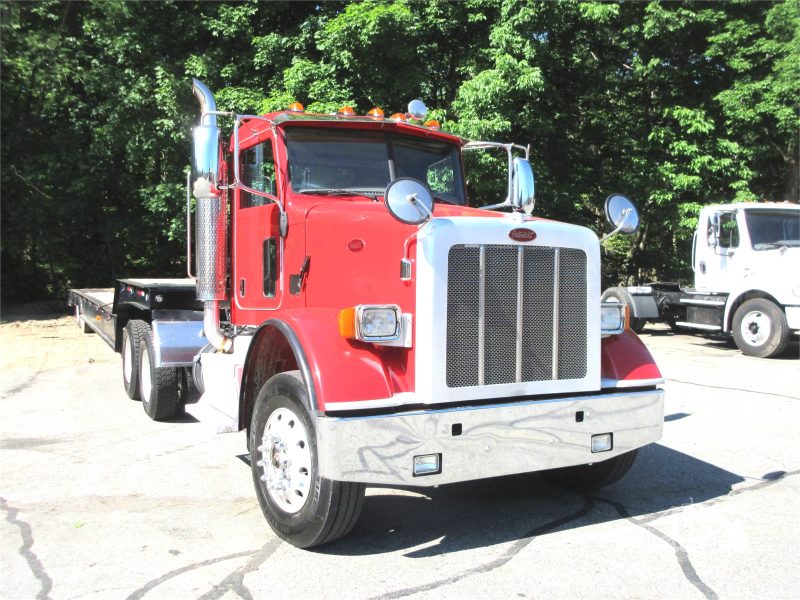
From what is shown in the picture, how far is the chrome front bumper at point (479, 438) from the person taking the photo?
357cm

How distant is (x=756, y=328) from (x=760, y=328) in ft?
0.34

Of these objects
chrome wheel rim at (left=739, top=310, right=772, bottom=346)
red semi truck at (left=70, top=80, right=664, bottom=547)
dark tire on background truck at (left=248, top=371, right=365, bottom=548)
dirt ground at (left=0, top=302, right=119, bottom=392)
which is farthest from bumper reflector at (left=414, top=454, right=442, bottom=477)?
chrome wheel rim at (left=739, top=310, right=772, bottom=346)

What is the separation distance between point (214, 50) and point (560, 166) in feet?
29.0

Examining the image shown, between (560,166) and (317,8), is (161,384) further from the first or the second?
(560,166)

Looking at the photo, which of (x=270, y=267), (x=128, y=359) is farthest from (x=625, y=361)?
(x=128, y=359)

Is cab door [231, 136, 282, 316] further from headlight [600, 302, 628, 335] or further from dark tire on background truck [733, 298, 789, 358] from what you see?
dark tire on background truck [733, 298, 789, 358]

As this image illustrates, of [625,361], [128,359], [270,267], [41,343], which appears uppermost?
[270,267]

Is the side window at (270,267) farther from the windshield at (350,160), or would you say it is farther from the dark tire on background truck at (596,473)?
the dark tire on background truck at (596,473)

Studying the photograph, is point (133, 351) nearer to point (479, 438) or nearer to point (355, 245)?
point (355, 245)

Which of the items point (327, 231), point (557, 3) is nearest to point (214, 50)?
point (557, 3)

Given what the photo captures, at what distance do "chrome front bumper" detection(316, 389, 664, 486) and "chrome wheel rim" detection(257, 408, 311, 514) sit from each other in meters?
0.33

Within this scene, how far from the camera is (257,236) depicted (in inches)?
217

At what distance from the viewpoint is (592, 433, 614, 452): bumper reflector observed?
4152mm

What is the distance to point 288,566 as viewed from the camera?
371cm
